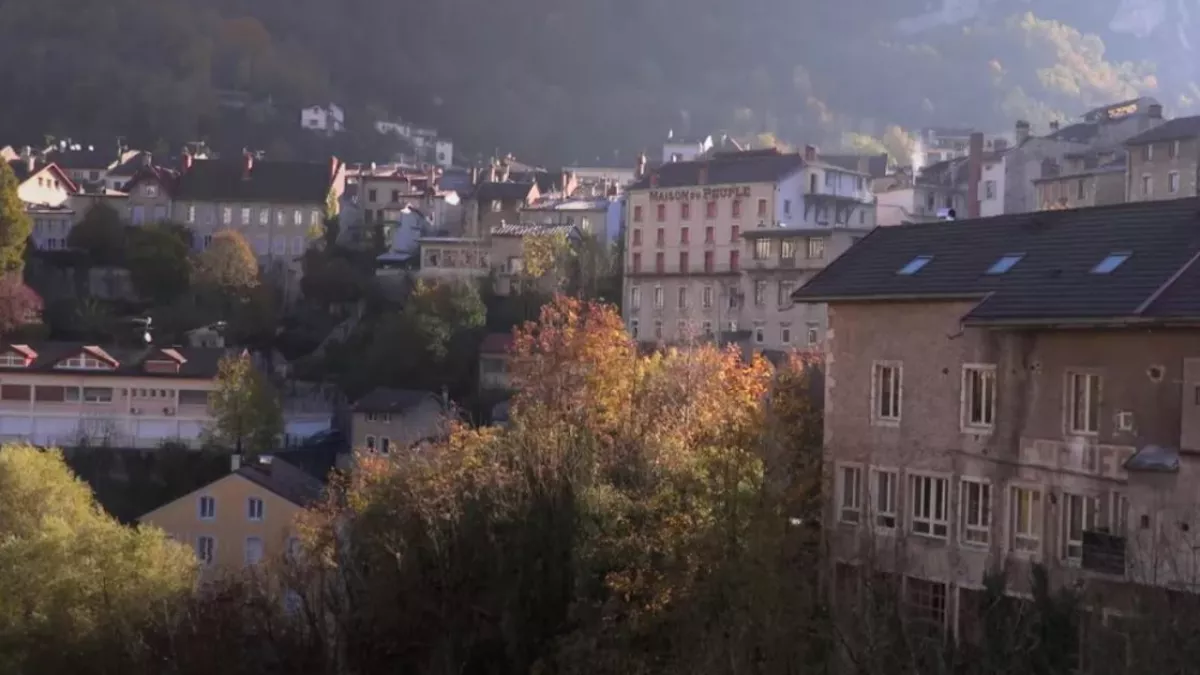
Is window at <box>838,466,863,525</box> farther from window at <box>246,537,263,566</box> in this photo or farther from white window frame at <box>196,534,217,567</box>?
white window frame at <box>196,534,217,567</box>

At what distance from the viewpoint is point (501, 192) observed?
3637 inches

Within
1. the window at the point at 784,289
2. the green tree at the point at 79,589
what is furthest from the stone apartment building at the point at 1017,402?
the window at the point at 784,289

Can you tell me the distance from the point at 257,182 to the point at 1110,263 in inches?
3003

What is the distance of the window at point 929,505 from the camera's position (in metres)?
25.5

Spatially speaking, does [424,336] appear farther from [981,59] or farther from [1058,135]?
[981,59]

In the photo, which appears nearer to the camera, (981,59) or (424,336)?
(424,336)

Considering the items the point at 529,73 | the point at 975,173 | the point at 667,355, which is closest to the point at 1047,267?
the point at 667,355

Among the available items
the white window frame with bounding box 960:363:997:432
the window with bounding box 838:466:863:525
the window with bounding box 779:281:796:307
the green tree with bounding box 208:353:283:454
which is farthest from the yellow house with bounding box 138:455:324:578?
the white window frame with bounding box 960:363:997:432

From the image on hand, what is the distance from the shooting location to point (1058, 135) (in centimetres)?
8100

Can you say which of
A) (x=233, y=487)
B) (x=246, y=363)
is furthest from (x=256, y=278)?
(x=233, y=487)

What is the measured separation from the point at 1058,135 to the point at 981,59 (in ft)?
382

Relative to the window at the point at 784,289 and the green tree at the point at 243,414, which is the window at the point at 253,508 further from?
the window at the point at 784,289

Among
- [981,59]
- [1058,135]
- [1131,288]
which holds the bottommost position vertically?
[1131,288]

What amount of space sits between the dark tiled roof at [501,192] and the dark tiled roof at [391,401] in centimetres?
2832
